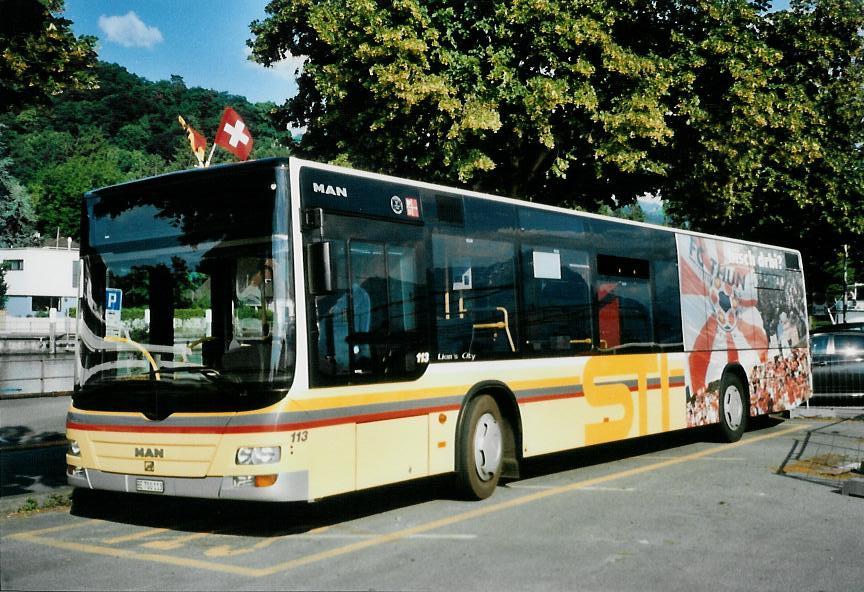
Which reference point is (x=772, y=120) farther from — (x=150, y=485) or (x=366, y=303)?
(x=150, y=485)

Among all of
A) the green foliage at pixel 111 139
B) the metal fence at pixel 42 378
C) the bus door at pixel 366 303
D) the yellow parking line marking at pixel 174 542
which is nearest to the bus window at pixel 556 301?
the bus door at pixel 366 303

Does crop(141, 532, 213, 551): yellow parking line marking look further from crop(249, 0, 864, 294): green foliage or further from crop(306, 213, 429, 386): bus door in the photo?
crop(249, 0, 864, 294): green foliage

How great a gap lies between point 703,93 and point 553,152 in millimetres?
3445

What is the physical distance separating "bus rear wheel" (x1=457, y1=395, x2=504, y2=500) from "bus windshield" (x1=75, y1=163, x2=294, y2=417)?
2468 millimetres

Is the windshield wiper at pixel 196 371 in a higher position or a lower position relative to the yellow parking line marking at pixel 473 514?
higher

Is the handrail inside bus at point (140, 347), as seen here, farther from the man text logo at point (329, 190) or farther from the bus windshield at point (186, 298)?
the man text logo at point (329, 190)

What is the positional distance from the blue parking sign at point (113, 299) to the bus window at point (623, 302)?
577 centimetres

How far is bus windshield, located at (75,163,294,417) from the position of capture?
7637 mm

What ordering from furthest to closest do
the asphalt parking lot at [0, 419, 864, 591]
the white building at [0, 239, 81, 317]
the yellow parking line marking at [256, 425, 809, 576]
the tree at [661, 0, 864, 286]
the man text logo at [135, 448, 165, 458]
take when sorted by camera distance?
the white building at [0, 239, 81, 317]
the tree at [661, 0, 864, 286]
the man text logo at [135, 448, 165, 458]
the yellow parking line marking at [256, 425, 809, 576]
the asphalt parking lot at [0, 419, 864, 591]

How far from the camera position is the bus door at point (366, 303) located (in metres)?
7.80

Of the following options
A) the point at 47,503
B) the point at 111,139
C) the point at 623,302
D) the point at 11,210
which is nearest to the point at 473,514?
the point at 47,503

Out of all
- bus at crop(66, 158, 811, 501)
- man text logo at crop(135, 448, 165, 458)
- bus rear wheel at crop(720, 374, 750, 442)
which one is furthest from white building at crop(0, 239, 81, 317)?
man text logo at crop(135, 448, 165, 458)

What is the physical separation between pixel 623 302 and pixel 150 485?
671 centimetres

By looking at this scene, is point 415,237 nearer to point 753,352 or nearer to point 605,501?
point 605,501
